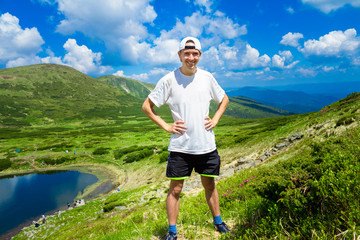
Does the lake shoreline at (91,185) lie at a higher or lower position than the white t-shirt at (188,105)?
lower

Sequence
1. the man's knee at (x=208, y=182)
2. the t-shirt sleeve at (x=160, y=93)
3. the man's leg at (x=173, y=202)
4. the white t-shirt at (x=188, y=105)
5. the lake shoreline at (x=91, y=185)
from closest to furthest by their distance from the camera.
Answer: the white t-shirt at (x=188, y=105) → the t-shirt sleeve at (x=160, y=93) → the man's leg at (x=173, y=202) → the man's knee at (x=208, y=182) → the lake shoreline at (x=91, y=185)

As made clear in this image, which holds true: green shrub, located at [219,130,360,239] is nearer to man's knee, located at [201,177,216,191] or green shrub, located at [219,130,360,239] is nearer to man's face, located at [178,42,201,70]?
man's knee, located at [201,177,216,191]

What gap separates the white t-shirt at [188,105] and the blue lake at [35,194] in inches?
1816

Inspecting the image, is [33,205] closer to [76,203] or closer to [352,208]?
[76,203]

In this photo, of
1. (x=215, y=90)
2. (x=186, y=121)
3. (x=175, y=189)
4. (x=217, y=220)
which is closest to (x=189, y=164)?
(x=175, y=189)

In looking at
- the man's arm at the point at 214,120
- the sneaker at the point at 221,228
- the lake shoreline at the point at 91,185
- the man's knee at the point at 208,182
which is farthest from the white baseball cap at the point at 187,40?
the lake shoreline at the point at 91,185

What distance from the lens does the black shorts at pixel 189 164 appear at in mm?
3836

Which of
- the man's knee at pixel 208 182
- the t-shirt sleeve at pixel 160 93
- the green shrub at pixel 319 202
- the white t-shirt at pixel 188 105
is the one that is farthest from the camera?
the man's knee at pixel 208 182

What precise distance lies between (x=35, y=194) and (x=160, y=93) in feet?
217

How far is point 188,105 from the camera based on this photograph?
385 centimetres

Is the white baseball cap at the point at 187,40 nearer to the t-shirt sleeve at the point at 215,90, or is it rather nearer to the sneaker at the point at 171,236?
the t-shirt sleeve at the point at 215,90

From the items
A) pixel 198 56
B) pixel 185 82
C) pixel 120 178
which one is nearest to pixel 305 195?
pixel 185 82

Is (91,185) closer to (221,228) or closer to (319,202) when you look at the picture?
(221,228)

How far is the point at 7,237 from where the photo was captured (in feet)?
103
